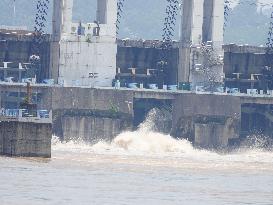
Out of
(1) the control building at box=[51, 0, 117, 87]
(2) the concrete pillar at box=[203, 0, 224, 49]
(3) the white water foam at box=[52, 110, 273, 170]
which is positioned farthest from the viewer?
(2) the concrete pillar at box=[203, 0, 224, 49]

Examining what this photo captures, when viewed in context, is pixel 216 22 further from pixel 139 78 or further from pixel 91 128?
pixel 91 128

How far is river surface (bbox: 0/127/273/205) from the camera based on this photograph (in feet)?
239

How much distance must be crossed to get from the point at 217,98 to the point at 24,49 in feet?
72.0

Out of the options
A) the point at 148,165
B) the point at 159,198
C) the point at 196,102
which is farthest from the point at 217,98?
the point at 159,198

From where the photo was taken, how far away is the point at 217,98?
154 m

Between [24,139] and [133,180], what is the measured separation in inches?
658

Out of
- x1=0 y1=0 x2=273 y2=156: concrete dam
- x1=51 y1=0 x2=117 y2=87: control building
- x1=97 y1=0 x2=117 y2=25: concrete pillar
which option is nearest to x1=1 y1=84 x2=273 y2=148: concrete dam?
x1=0 y1=0 x2=273 y2=156: concrete dam

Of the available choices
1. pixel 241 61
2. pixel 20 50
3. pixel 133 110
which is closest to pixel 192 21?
pixel 241 61

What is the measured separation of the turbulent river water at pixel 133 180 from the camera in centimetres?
7300

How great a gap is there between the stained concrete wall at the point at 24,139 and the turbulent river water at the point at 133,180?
5.04 feet

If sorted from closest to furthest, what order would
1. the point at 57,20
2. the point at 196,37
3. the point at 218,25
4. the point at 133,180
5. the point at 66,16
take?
the point at 133,180 → the point at 66,16 → the point at 57,20 → the point at 196,37 → the point at 218,25

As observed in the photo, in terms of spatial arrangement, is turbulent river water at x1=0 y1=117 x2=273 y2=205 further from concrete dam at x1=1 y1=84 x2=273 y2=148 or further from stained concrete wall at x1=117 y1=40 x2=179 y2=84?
stained concrete wall at x1=117 y1=40 x2=179 y2=84

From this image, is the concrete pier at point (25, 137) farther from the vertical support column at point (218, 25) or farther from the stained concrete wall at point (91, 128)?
the vertical support column at point (218, 25)

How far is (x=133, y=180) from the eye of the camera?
281 ft
